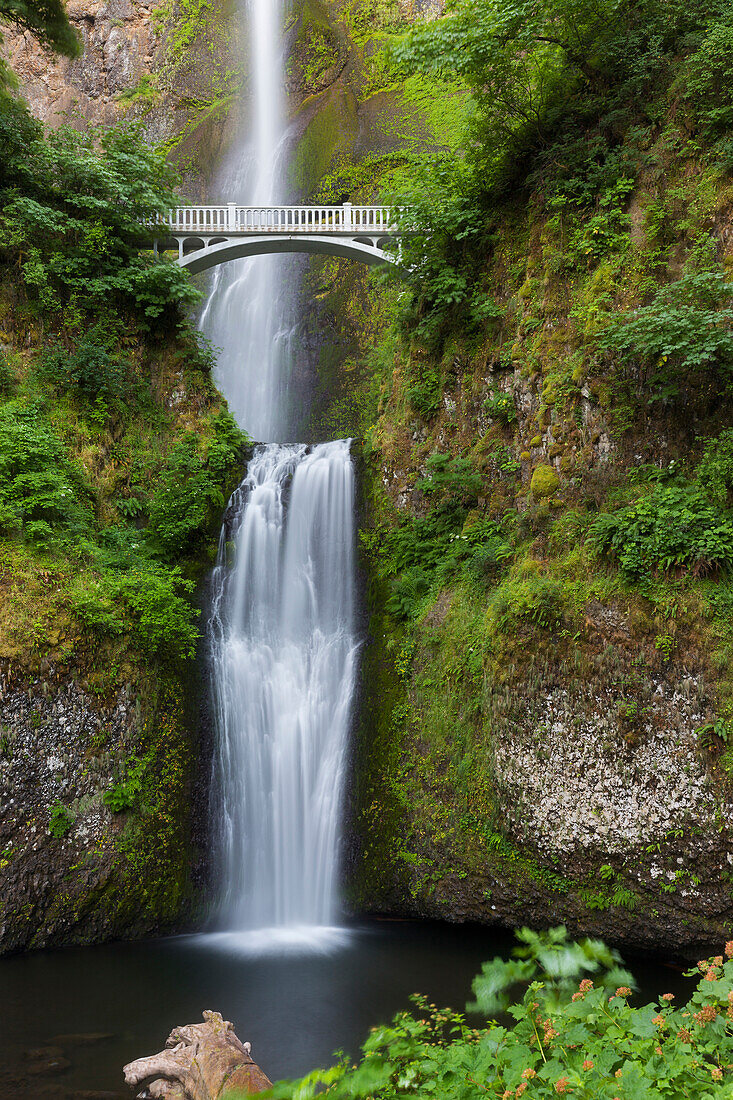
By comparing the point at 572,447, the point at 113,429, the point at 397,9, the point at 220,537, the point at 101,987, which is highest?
the point at 397,9

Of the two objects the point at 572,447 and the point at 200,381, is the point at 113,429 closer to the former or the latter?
the point at 200,381

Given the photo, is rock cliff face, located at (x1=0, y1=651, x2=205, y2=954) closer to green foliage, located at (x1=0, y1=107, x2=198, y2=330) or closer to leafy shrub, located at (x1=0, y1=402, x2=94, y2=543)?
leafy shrub, located at (x1=0, y1=402, x2=94, y2=543)

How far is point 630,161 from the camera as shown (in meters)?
8.62

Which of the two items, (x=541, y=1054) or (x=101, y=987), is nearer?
(x=541, y=1054)

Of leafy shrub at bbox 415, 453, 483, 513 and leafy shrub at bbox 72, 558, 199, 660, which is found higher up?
leafy shrub at bbox 415, 453, 483, 513

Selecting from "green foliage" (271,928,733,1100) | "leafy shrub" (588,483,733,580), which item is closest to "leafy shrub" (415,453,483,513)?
"leafy shrub" (588,483,733,580)

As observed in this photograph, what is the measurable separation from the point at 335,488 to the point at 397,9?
67.0 feet

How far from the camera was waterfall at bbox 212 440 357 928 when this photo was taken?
8852 millimetres

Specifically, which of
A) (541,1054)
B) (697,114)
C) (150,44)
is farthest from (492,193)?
(150,44)

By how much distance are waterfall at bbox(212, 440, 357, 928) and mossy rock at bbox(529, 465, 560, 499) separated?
3.58 meters

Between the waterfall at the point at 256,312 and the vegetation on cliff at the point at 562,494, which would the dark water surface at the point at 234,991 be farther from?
the waterfall at the point at 256,312

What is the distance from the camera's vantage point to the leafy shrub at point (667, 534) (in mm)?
6836

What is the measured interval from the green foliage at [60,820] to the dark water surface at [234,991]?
4.10 ft

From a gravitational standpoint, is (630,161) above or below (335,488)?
above
